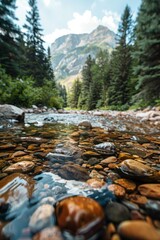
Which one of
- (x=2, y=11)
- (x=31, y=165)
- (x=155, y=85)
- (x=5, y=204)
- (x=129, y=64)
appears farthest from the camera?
(x=129, y=64)

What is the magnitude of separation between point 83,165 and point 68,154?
0.30 meters

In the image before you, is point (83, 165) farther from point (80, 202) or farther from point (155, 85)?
point (155, 85)

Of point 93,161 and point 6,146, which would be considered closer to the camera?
point 93,161

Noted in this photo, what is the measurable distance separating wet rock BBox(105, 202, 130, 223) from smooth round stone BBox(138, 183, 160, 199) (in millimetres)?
233

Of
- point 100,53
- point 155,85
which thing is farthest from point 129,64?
point 100,53

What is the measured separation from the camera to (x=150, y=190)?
101 cm

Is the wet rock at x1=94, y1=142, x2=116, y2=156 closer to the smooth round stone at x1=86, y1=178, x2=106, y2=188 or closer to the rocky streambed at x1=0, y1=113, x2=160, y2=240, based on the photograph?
the rocky streambed at x1=0, y1=113, x2=160, y2=240

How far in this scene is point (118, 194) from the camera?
1012 millimetres

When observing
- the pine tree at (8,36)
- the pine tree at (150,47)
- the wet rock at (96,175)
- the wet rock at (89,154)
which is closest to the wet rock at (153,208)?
the wet rock at (96,175)

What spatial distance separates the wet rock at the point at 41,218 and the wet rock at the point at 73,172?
0.44m

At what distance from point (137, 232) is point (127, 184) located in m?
0.57

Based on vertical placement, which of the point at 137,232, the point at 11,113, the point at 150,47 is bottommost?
the point at 137,232

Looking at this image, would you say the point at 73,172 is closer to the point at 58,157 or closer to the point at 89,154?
the point at 58,157

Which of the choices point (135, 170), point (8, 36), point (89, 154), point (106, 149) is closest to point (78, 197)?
point (135, 170)
